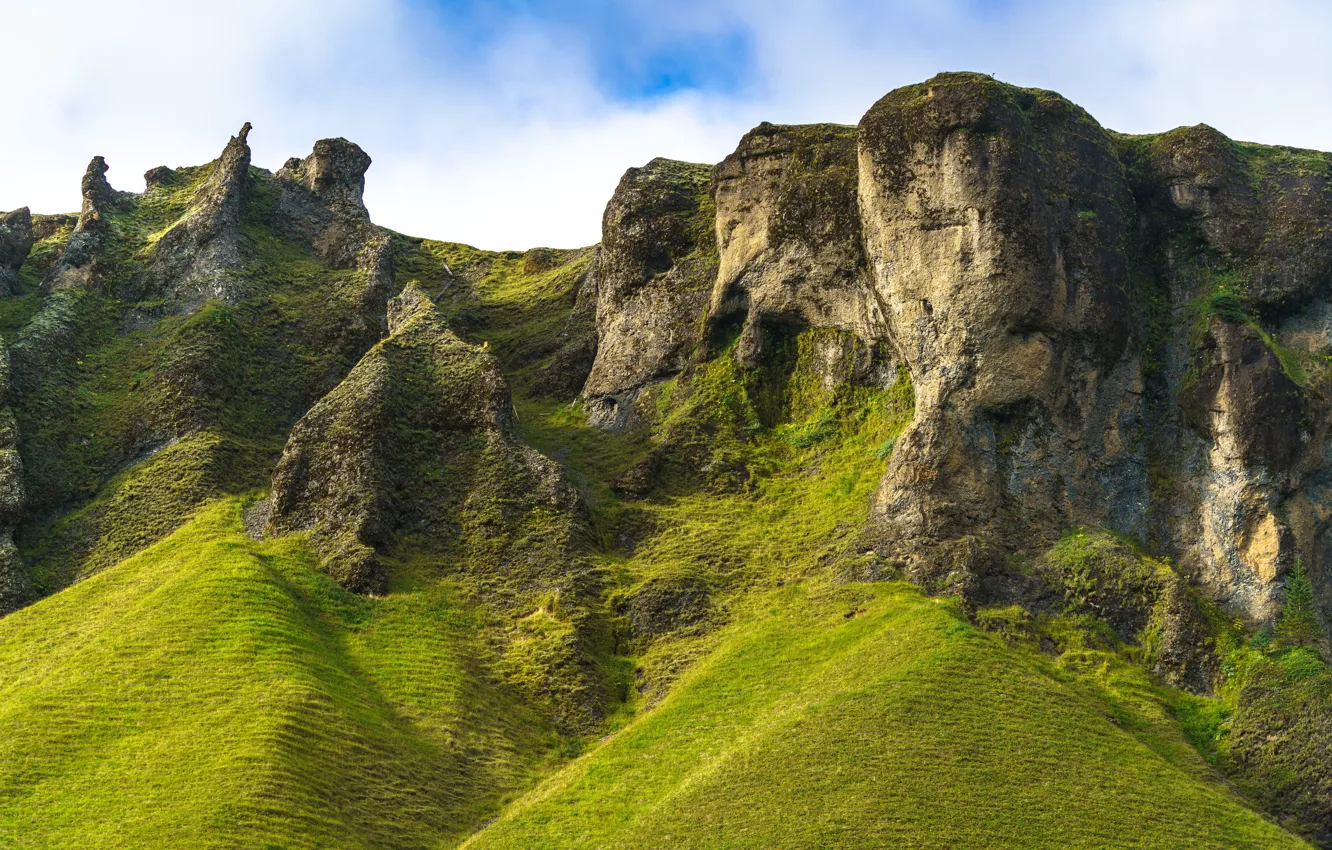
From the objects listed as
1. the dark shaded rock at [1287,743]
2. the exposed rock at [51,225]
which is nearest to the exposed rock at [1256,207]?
the dark shaded rock at [1287,743]

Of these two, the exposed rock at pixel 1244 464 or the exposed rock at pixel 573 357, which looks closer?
the exposed rock at pixel 1244 464

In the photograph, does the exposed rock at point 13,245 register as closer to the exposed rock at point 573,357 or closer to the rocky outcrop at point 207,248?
the rocky outcrop at point 207,248

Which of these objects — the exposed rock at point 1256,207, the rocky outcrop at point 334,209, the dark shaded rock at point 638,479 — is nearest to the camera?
the exposed rock at point 1256,207

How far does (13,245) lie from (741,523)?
138 ft

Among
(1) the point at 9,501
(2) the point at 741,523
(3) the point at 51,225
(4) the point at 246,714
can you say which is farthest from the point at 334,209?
(4) the point at 246,714

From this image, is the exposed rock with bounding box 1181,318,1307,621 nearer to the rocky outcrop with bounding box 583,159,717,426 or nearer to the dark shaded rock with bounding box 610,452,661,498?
the dark shaded rock with bounding box 610,452,661,498

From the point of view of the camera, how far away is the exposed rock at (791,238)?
2530 inches

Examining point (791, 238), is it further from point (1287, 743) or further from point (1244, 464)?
point (1287, 743)

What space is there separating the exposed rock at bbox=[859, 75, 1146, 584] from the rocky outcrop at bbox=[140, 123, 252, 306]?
33.1 meters

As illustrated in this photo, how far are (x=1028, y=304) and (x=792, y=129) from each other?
676 inches

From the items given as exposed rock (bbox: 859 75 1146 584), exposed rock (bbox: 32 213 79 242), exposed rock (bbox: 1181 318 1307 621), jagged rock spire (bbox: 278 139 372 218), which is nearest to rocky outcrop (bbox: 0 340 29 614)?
exposed rock (bbox: 32 213 79 242)

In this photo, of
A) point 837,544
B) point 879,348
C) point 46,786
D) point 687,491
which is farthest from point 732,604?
point 46,786

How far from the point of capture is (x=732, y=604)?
178 ft

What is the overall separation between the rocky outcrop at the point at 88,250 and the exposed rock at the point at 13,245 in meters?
1.66
